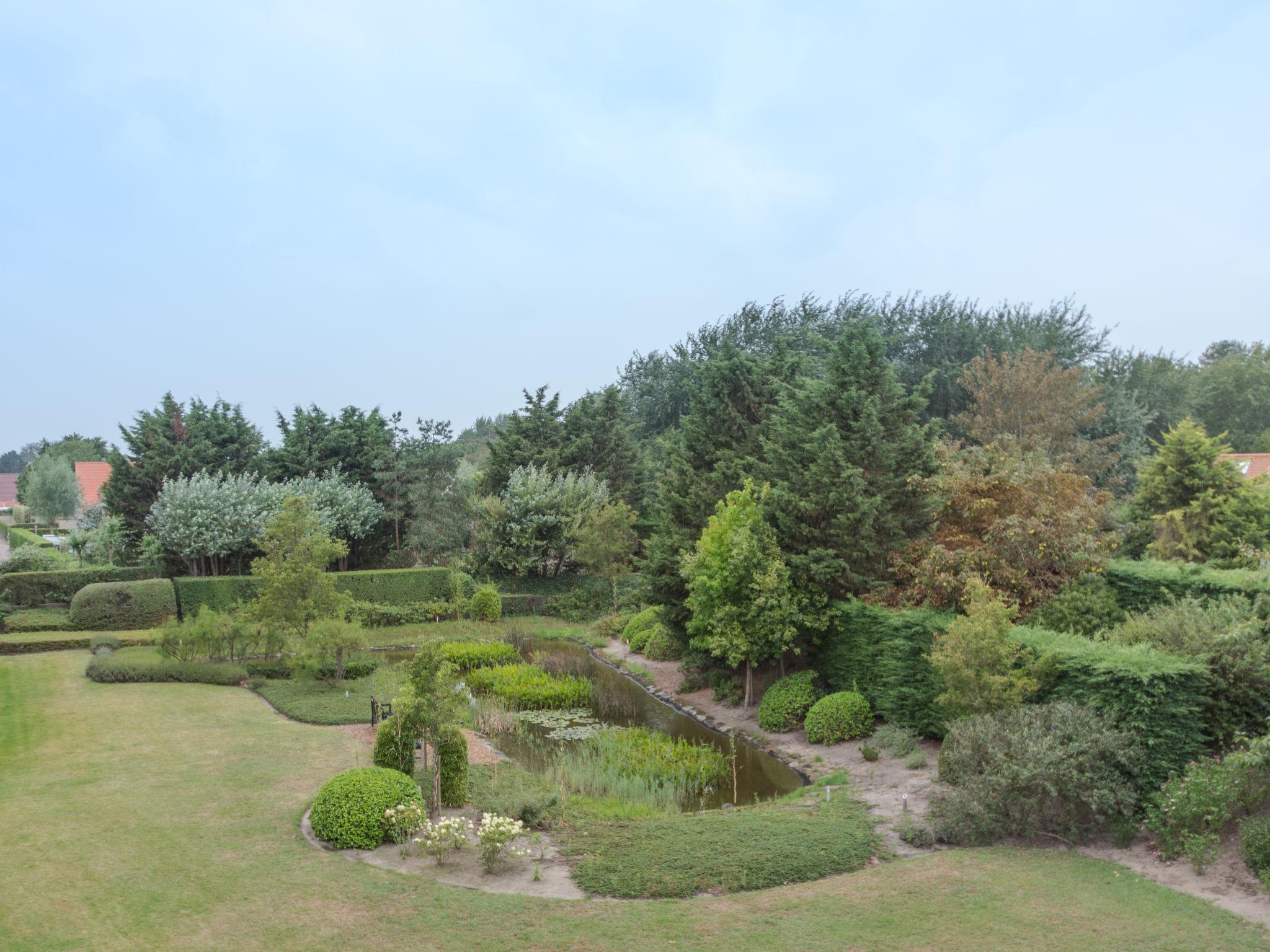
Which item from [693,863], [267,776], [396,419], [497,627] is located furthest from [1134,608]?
[396,419]

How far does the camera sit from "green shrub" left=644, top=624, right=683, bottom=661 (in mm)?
27344

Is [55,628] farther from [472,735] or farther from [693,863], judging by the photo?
[693,863]

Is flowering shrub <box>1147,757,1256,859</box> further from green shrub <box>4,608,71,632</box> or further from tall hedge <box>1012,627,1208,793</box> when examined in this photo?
green shrub <box>4,608,71,632</box>

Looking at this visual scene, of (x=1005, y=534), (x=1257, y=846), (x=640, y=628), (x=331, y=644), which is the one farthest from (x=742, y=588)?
(x=1257, y=846)

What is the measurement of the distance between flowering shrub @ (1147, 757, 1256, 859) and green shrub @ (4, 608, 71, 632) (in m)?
31.3

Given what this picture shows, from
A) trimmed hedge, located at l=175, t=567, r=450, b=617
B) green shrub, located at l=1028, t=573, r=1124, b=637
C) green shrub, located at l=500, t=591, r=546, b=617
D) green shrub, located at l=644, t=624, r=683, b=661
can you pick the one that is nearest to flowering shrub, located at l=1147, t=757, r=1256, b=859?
green shrub, located at l=1028, t=573, r=1124, b=637

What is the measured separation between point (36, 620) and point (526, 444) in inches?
794

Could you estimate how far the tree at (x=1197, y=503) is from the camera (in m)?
22.8

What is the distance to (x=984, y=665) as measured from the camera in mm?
13625

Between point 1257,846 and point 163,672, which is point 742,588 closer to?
point 1257,846

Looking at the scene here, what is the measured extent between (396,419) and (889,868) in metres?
34.7

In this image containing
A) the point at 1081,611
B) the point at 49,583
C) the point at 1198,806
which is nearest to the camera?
the point at 1198,806

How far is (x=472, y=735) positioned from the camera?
18.1 metres

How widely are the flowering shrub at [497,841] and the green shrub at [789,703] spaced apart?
9537mm
